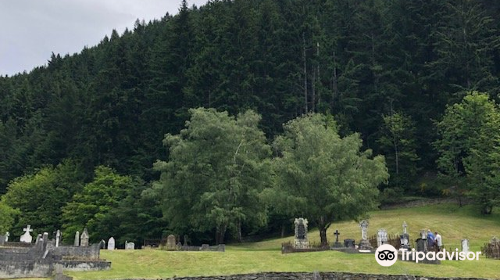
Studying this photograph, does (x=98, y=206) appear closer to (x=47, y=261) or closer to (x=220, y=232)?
(x=220, y=232)

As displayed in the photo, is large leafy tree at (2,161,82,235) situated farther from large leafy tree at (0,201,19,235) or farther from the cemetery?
the cemetery

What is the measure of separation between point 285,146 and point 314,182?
595 cm

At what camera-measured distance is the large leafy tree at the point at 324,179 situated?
40.7 m

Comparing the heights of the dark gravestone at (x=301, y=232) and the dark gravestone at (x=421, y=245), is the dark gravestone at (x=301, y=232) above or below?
above

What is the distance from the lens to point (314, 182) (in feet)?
136

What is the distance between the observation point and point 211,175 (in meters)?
48.5

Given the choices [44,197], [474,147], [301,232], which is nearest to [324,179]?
[301,232]

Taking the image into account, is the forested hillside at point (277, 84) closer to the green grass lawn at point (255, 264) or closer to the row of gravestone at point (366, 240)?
the green grass lawn at point (255, 264)

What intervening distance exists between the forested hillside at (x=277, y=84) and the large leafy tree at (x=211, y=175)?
957 cm

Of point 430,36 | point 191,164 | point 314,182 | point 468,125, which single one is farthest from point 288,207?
point 430,36

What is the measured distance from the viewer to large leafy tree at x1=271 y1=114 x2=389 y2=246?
40688 millimetres

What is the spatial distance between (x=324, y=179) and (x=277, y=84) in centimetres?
3087

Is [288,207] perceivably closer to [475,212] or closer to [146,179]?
[475,212]

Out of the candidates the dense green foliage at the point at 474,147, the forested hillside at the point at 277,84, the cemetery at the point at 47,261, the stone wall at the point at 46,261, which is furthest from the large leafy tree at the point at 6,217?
the dense green foliage at the point at 474,147
